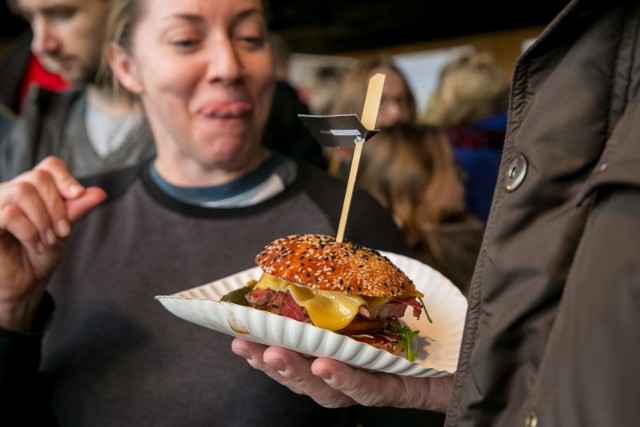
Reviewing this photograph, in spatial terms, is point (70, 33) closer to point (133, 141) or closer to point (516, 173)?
point (133, 141)

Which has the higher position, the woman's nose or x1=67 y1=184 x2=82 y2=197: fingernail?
the woman's nose

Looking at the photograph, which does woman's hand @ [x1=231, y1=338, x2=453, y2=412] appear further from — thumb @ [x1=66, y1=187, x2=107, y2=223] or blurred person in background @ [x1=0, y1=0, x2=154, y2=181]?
blurred person in background @ [x1=0, y1=0, x2=154, y2=181]

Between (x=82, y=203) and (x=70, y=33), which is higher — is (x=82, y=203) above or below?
below

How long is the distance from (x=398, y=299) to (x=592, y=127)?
586 millimetres

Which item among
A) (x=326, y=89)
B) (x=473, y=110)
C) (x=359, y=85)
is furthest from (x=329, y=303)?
(x=326, y=89)

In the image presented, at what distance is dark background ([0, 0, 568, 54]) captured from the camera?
28.1ft

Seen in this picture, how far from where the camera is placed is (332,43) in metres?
14.2

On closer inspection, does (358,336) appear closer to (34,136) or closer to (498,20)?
(34,136)

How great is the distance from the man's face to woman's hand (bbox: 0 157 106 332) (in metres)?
1.18

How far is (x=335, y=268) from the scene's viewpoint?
3.79ft

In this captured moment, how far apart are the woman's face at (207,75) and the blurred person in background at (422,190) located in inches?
40.5

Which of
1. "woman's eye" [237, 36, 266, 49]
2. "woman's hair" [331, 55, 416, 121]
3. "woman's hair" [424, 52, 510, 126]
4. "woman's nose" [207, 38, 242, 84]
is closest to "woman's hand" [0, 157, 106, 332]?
"woman's nose" [207, 38, 242, 84]

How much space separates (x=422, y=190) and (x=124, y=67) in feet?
4.48

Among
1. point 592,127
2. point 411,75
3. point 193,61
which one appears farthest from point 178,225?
point 411,75
